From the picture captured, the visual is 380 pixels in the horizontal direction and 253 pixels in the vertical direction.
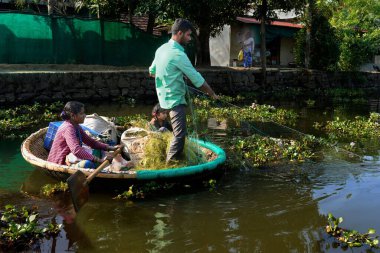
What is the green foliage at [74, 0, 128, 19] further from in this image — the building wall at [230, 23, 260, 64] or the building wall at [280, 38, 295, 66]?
the building wall at [280, 38, 295, 66]

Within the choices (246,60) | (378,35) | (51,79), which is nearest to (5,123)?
(51,79)

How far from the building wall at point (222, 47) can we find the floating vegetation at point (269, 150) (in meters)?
16.1

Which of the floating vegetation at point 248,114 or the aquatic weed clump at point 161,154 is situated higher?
the aquatic weed clump at point 161,154

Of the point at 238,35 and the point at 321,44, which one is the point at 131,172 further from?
the point at 238,35

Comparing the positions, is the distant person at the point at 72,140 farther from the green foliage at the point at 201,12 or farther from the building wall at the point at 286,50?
the building wall at the point at 286,50

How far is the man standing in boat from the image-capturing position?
5.77 m

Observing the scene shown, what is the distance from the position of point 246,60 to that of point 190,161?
55.2 ft

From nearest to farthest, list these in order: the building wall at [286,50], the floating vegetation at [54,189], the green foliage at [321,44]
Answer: the floating vegetation at [54,189] < the green foliage at [321,44] < the building wall at [286,50]

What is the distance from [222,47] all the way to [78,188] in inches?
825

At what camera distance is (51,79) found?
49.0 feet

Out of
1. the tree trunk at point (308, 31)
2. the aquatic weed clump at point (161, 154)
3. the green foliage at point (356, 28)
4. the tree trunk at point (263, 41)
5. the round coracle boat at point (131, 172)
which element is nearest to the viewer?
the round coracle boat at point (131, 172)

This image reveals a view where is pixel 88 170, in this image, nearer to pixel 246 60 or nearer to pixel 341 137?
pixel 341 137

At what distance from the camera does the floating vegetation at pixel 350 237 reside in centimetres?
450

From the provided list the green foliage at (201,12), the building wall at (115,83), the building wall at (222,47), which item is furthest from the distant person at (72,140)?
the building wall at (222,47)
